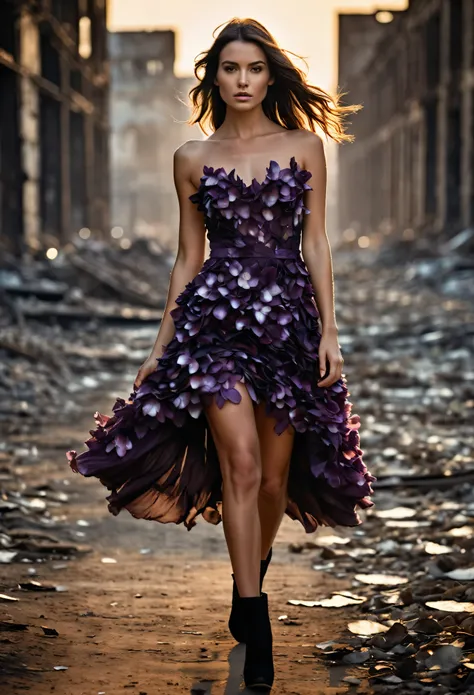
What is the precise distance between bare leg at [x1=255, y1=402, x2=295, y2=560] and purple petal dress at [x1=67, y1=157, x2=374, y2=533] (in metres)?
0.06

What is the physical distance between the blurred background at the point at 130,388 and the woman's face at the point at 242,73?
9.8 inches

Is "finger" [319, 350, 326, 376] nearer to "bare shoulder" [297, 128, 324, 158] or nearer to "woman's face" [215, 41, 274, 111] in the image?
"bare shoulder" [297, 128, 324, 158]

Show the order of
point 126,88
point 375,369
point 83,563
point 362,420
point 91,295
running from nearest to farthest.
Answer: point 83,563, point 362,420, point 375,369, point 91,295, point 126,88

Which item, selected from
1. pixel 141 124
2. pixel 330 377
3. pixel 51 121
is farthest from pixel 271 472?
pixel 141 124

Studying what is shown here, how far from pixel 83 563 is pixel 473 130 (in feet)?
72.3

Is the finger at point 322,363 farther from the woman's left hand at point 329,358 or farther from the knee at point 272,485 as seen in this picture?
the knee at point 272,485

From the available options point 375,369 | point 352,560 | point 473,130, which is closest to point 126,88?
point 473,130

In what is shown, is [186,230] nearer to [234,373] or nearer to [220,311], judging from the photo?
[220,311]

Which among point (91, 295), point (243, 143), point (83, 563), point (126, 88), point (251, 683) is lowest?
point (251, 683)

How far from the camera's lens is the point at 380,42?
42438 millimetres

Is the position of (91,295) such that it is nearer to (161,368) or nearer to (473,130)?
(473,130)

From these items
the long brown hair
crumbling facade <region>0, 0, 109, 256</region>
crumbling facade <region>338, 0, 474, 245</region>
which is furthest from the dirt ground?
crumbling facade <region>338, 0, 474, 245</region>

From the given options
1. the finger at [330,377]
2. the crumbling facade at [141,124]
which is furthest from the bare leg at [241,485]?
the crumbling facade at [141,124]

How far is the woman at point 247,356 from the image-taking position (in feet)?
11.6
